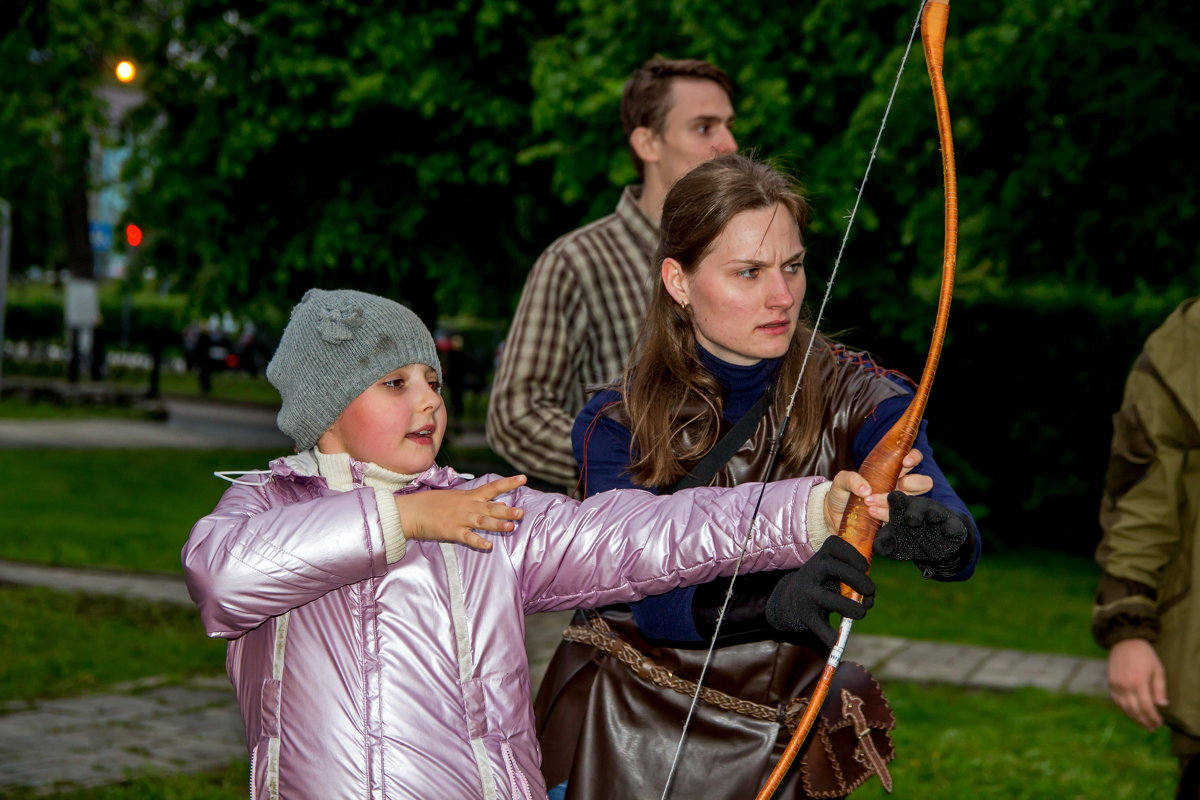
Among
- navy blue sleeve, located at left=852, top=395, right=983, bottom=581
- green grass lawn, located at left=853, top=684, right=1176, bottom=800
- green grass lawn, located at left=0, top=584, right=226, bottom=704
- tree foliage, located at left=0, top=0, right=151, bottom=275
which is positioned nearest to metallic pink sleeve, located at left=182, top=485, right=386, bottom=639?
navy blue sleeve, located at left=852, top=395, right=983, bottom=581

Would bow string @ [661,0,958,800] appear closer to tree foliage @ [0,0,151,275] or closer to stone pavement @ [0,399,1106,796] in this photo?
stone pavement @ [0,399,1106,796]

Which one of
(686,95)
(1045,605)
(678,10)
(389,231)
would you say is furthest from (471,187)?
(686,95)

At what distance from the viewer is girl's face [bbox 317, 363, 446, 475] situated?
275cm

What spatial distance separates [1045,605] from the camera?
11.5m

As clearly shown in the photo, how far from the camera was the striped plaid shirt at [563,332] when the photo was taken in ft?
13.0

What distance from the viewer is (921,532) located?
7.57 ft

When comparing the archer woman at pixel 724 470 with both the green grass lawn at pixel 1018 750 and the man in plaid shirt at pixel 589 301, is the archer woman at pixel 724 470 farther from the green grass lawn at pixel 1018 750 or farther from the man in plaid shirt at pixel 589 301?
the green grass lawn at pixel 1018 750

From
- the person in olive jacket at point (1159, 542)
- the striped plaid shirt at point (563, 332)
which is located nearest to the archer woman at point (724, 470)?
the person in olive jacket at point (1159, 542)

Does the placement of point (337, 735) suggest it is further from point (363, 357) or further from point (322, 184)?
point (322, 184)

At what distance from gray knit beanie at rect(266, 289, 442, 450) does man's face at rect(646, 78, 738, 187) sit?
1350mm

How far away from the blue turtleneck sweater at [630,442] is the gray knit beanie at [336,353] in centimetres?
36

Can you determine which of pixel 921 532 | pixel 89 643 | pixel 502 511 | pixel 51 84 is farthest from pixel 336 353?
pixel 51 84

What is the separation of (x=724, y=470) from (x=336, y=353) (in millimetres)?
765

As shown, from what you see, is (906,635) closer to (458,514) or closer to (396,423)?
(396,423)
